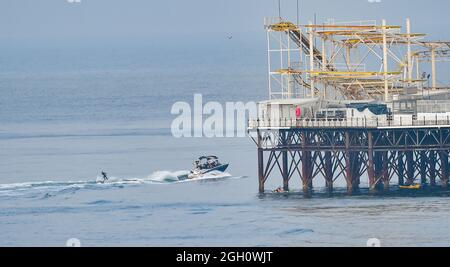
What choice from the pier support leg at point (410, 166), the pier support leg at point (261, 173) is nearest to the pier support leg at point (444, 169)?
the pier support leg at point (410, 166)

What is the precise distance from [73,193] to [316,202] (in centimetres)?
1799

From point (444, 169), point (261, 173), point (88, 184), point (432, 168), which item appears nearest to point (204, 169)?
point (88, 184)

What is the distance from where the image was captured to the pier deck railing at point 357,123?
435ft

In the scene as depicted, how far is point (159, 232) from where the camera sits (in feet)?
389

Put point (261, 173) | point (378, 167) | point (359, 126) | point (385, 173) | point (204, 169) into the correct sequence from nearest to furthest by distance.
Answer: point (359, 126) < point (385, 173) < point (261, 173) < point (378, 167) < point (204, 169)

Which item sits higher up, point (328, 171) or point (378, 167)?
point (378, 167)

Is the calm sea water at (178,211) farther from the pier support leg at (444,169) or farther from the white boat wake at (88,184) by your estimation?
the pier support leg at (444,169)

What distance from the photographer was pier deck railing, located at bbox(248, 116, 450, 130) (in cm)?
13250

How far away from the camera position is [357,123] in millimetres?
133500

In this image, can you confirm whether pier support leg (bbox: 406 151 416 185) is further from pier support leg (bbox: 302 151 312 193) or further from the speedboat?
the speedboat

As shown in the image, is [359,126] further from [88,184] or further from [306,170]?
[88,184]

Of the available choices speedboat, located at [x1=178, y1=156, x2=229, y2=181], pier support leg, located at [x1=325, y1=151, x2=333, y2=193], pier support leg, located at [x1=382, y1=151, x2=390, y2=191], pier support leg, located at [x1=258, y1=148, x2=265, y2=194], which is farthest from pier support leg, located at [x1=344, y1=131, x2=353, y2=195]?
speedboat, located at [x1=178, y1=156, x2=229, y2=181]

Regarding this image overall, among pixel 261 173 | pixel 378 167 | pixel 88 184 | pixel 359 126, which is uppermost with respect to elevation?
pixel 359 126
